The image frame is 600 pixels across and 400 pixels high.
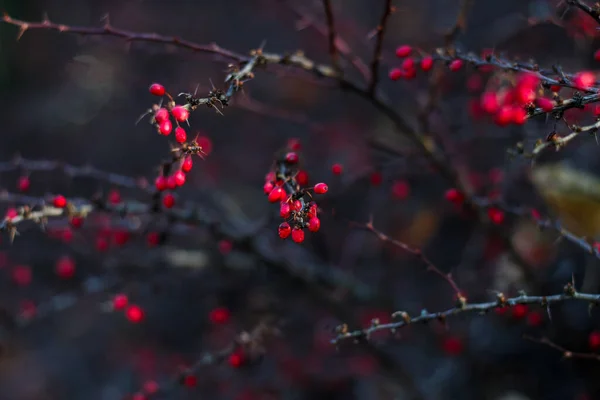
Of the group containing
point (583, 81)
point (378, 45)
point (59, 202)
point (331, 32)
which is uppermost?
point (331, 32)

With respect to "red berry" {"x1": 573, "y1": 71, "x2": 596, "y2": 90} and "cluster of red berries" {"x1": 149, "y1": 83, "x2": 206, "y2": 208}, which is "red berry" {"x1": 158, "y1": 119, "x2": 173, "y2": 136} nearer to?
"cluster of red berries" {"x1": 149, "y1": 83, "x2": 206, "y2": 208}

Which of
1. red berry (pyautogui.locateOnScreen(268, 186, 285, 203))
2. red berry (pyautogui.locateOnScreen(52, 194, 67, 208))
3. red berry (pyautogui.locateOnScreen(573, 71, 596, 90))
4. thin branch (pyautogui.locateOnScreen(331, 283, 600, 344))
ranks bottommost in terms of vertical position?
thin branch (pyautogui.locateOnScreen(331, 283, 600, 344))

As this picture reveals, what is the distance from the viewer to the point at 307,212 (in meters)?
1.65

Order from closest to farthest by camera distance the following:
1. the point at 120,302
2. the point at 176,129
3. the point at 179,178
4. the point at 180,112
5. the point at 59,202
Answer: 1. the point at 180,112
2. the point at 176,129
3. the point at 179,178
4. the point at 59,202
5. the point at 120,302

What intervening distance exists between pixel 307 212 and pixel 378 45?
107 centimetres

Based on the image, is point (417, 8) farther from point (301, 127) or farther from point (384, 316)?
point (384, 316)

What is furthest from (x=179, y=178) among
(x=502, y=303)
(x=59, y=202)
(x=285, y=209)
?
(x=502, y=303)

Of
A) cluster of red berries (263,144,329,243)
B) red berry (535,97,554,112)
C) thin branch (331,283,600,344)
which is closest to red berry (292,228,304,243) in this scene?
cluster of red berries (263,144,329,243)

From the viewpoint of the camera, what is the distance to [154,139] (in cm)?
717

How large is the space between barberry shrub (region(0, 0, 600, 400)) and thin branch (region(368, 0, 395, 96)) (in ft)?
0.04

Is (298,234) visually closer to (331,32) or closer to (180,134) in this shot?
(180,134)

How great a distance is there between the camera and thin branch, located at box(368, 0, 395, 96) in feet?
7.27

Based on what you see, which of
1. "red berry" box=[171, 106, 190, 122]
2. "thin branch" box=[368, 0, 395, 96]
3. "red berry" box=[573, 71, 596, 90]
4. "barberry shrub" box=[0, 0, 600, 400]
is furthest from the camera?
"barberry shrub" box=[0, 0, 600, 400]

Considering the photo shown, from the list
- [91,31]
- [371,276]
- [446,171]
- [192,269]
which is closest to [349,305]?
[371,276]
